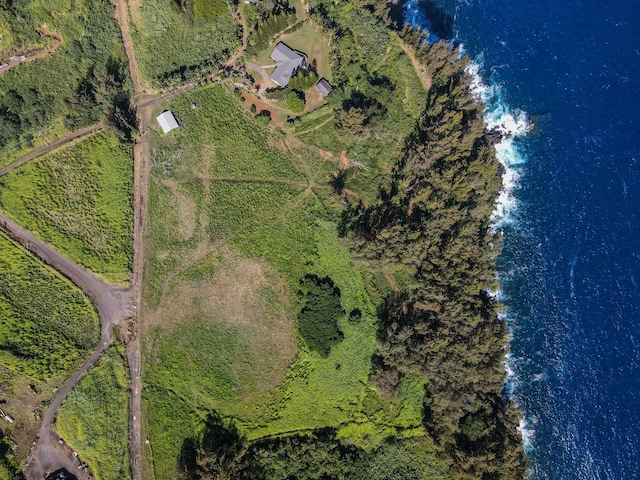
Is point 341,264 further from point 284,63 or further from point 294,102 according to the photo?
point 284,63

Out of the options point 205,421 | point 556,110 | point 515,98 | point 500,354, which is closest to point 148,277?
point 205,421


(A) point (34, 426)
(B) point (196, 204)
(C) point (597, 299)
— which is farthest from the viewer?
(C) point (597, 299)

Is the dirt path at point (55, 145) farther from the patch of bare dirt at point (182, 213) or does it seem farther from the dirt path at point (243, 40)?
the dirt path at point (243, 40)

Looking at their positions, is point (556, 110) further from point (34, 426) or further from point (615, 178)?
point (34, 426)

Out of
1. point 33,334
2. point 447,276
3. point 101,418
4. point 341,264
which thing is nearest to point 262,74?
point 341,264

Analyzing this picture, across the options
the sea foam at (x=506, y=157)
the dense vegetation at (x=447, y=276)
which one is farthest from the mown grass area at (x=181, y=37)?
the sea foam at (x=506, y=157)

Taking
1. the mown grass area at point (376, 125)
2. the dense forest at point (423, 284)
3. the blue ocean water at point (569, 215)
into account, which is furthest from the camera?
the blue ocean water at point (569, 215)

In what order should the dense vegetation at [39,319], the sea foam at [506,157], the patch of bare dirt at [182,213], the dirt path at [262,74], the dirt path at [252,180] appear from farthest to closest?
1. the sea foam at [506,157]
2. the dirt path at [262,74]
3. the dirt path at [252,180]
4. the patch of bare dirt at [182,213]
5. the dense vegetation at [39,319]
